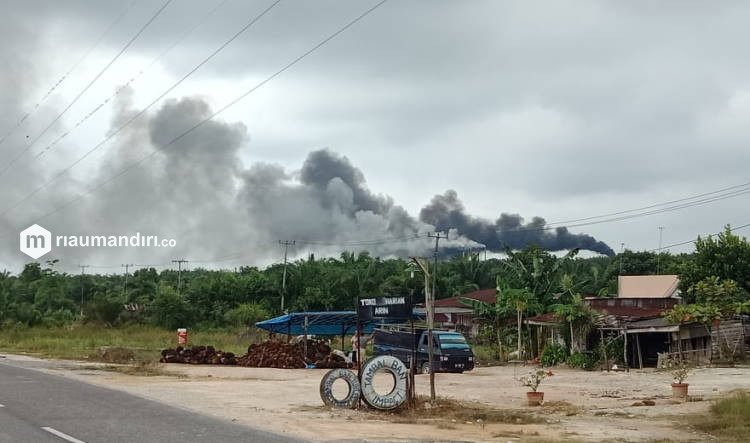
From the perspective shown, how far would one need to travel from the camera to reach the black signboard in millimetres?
18469

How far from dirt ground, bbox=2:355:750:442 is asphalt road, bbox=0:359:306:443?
0.94 m

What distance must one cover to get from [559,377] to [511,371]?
15.3 ft

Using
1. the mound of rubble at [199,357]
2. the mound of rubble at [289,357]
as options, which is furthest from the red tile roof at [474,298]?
the mound of rubble at [199,357]

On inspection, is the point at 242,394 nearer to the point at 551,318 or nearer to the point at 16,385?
the point at 16,385

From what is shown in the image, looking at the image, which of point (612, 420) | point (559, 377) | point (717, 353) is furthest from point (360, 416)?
point (717, 353)

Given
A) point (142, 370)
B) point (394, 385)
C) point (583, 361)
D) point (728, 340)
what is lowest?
point (583, 361)

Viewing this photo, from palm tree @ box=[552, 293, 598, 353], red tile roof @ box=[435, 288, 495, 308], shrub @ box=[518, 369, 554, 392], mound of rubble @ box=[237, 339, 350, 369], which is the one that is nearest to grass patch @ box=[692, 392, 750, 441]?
shrub @ box=[518, 369, 554, 392]

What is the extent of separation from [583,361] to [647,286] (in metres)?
22.0

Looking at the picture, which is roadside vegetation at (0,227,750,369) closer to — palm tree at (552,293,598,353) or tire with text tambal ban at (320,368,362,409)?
palm tree at (552,293,598,353)

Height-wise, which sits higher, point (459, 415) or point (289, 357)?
point (289, 357)

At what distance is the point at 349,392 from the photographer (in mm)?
18453

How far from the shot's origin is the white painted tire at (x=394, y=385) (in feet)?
58.4

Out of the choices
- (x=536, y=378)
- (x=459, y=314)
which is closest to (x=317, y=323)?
(x=536, y=378)

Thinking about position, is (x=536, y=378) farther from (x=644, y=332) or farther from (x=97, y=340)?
(x=97, y=340)
